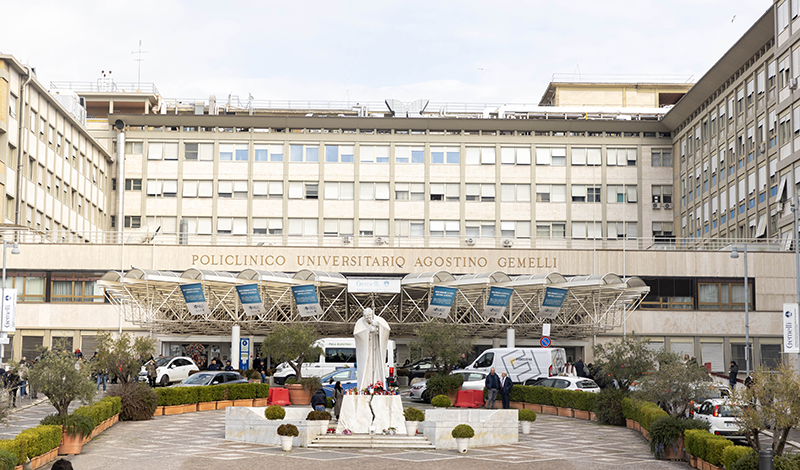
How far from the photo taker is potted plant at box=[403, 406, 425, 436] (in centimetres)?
2283

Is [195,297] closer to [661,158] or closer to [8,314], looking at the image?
[8,314]

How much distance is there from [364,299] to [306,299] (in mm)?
6013

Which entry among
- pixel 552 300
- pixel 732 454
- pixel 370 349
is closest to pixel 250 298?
pixel 552 300

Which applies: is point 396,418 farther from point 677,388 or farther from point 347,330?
point 347,330

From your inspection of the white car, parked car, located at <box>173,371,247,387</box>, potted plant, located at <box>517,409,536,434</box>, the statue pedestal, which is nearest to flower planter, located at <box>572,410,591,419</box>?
potted plant, located at <box>517,409,536,434</box>

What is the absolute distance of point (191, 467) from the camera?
18.3m

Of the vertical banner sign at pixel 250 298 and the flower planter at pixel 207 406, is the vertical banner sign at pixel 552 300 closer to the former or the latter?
the vertical banner sign at pixel 250 298

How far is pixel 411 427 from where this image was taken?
2286 centimetres

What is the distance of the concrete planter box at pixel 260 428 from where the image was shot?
21.9 m

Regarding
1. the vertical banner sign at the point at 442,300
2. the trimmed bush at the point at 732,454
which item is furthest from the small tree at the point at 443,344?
the trimmed bush at the point at 732,454

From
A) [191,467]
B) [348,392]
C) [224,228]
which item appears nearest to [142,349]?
[348,392]

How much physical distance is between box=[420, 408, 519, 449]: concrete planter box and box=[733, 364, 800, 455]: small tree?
7.27 meters

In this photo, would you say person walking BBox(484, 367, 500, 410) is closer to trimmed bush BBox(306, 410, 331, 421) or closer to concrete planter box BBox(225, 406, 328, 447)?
trimmed bush BBox(306, 410, 331, 421)

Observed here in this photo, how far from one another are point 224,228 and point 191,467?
4664 centimetres
